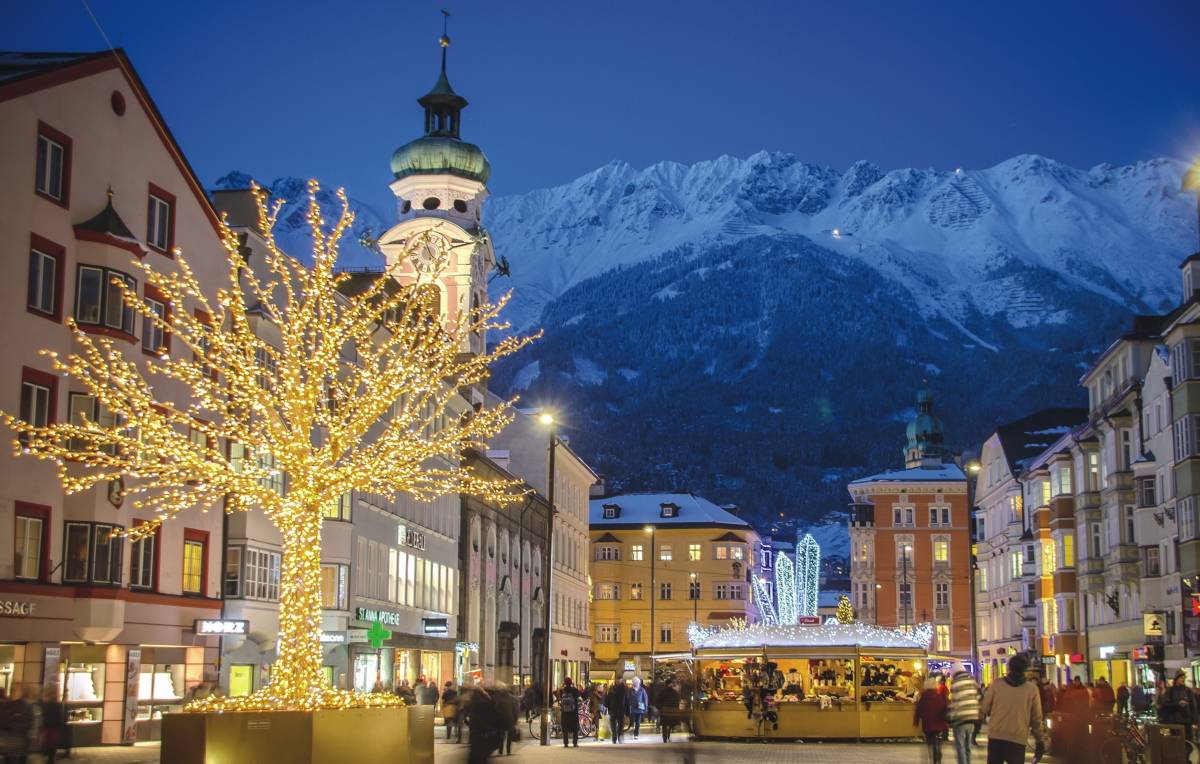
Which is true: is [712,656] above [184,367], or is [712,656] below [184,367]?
below

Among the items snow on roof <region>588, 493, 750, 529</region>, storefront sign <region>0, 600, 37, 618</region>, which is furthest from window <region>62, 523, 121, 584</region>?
snow on roof <region>588, 493, 750, 529</region>

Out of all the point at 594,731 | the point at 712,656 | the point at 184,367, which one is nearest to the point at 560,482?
the point at 594,731

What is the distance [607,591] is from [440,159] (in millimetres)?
43784

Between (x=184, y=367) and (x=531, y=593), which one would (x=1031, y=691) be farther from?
(x=531, y=593)

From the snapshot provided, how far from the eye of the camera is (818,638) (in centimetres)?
4641

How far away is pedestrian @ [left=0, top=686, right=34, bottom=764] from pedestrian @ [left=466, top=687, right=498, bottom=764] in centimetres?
608

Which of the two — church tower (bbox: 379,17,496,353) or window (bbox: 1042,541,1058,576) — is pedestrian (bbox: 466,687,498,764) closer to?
window (bbox: 1042,541,1058,576)

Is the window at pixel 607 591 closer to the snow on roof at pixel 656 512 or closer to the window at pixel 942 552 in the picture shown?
the snow on roof at pixel 656 512

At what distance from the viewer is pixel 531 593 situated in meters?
91.0

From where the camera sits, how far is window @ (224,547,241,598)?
44938 millimetres

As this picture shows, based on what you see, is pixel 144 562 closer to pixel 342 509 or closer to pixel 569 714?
pixel 342 509

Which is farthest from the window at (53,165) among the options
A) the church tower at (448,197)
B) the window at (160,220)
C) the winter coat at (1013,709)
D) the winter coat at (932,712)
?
the church tower at (448,197)

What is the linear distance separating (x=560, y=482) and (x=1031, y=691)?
264 ft

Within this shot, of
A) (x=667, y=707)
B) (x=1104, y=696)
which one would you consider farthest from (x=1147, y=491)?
(x=1104, y=696)
